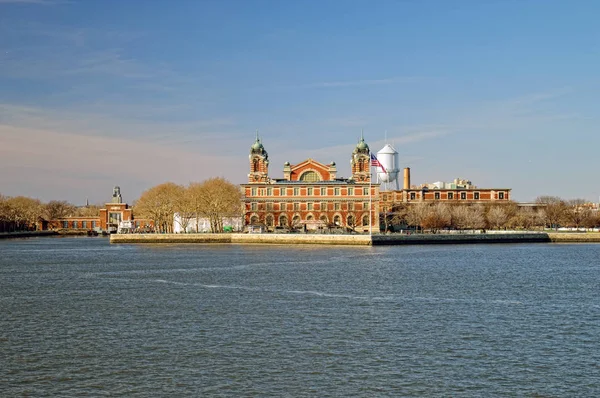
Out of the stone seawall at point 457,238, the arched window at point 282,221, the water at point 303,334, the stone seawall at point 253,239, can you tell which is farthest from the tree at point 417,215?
the water at point 303,334

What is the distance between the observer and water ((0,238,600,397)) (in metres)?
23.6

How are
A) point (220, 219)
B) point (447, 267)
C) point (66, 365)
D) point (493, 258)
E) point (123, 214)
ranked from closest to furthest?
point (66, 365) → point (447, 267) → point (493, 258) → point (220, 219) → point (123, 214)

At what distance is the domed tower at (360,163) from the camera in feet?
470

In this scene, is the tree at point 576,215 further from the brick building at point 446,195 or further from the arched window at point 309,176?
the arched window at point 309,176

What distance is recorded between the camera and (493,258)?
246 ft

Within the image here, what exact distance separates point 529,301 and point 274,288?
1545 centimetres

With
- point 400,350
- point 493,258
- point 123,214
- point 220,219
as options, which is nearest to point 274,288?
point 400,350

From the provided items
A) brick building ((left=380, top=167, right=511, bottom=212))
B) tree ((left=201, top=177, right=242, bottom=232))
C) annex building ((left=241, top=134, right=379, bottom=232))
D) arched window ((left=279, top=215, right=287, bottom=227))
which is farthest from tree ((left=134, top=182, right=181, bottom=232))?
brick building ((left=380, top=167, right=511, bottom=212))

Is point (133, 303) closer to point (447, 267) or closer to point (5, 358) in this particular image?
point (5, 358)

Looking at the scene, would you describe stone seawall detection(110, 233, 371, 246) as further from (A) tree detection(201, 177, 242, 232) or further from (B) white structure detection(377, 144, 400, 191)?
(B) white structure detection(377, 144, 400, 191)

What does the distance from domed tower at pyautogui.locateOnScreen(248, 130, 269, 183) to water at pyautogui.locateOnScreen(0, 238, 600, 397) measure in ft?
276

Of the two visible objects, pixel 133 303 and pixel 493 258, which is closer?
pixel 133 303

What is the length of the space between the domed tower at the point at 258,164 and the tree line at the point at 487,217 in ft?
81.6

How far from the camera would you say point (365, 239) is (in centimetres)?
10075
